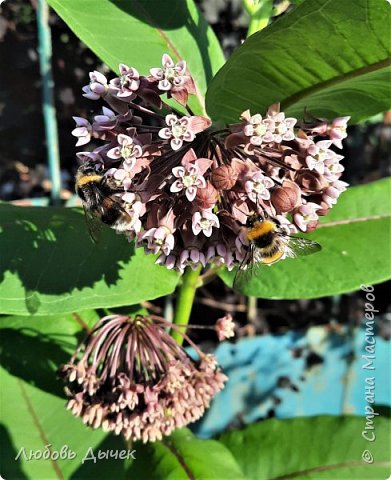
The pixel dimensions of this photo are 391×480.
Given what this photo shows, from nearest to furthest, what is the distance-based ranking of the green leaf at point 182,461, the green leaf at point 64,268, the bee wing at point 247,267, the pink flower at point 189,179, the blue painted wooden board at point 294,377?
1. the pink flower at point 189,179
2. the bee wing at point 247,267
3. the green leaf at point 64,268
4. the green leaf at point 182,461
5. the blue painted wooden board at point 294,377

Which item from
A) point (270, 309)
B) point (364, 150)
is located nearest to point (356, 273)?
point (270, 309)

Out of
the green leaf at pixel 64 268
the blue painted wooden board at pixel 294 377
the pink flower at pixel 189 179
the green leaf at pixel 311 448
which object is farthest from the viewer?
the blue painted wooden board at pixel 294 377

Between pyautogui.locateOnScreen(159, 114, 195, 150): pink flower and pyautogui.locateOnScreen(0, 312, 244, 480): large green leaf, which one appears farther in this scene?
pyautogui.locateOnScreen(0, 312, 244, 480): large green leaf

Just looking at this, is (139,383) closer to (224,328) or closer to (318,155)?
(224,328)

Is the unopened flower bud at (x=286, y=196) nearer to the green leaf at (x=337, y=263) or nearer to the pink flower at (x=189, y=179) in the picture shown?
the pink flower at (x=189, y=179)

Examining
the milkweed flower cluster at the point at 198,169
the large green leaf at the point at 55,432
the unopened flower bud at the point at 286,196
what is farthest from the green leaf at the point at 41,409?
the unopened flower bud at the point at 286,196

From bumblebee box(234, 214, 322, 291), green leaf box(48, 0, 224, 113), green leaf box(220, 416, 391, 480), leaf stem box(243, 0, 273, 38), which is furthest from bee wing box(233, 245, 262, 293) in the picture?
green leaf box(220, 416, 391, 480)

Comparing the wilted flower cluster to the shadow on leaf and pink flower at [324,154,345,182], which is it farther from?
pink flower at [324,154,345,182]
